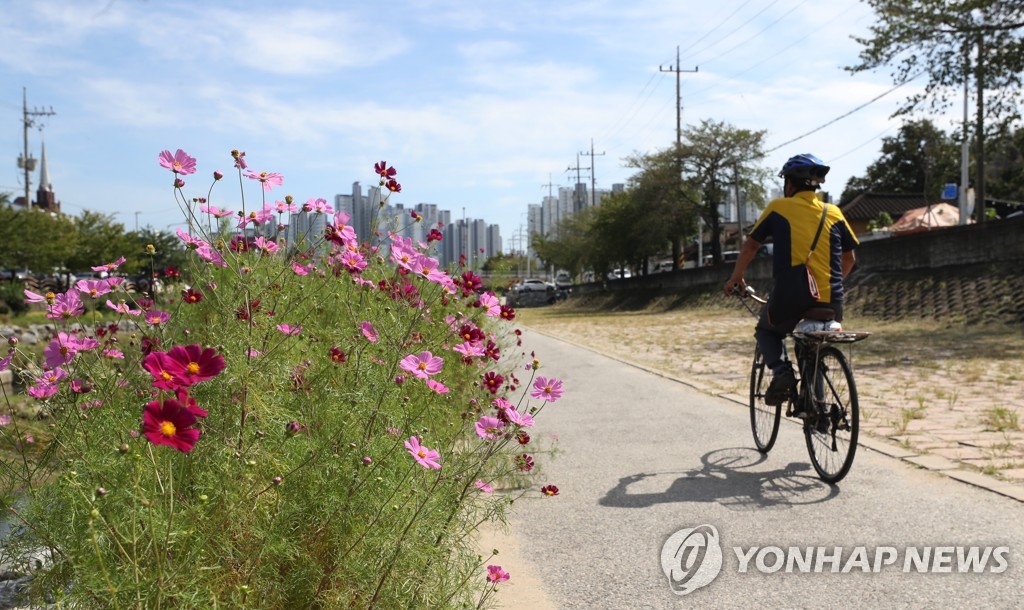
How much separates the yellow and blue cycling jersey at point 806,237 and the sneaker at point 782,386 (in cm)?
55

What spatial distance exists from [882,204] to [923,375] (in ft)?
213

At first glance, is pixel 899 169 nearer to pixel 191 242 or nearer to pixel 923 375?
pixel 923 375

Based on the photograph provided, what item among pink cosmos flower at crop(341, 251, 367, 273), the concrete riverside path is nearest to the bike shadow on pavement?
the concrete riverside path

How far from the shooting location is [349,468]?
2.56 m

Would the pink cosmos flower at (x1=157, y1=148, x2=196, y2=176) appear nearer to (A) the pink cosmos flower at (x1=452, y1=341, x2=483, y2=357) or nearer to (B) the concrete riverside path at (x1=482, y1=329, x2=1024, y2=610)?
(A) the pink cosmos flower at (x1=452, y1=341, x2=483, y2=357)

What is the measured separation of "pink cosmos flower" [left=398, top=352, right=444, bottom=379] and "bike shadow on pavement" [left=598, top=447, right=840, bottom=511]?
2184 mm

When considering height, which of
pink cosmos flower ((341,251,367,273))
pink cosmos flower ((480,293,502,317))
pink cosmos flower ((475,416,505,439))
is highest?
pink cosmos flower ((341,251,367,273))

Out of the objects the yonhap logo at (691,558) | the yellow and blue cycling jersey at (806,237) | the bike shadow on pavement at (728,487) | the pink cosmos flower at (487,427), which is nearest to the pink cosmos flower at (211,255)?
the pink cosmos flower at (487,427)

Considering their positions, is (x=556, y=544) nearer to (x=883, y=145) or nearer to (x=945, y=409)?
(x=945, y=409)

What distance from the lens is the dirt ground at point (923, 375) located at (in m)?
5.86

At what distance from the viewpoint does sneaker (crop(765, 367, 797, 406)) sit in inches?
209

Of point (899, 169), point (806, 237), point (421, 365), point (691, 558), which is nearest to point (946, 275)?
point (806, 237)

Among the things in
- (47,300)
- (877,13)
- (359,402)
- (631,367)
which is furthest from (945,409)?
(877,13)

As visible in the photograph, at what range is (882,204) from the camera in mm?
68562
